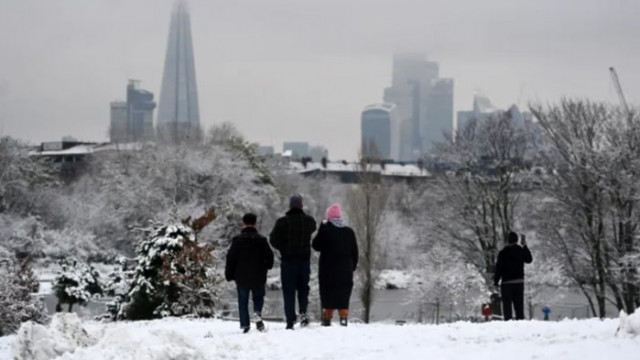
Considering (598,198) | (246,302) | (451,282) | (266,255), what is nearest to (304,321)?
(246,302)

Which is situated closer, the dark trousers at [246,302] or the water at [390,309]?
the dark trousers at [246,302]

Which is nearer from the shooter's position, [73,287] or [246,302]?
[246,302]

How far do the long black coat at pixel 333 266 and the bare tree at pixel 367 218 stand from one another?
99.5 feet

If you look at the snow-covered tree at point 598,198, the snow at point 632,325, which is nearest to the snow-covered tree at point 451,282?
the snow-covered tree at point 598,198

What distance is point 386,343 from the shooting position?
12414 millimetres

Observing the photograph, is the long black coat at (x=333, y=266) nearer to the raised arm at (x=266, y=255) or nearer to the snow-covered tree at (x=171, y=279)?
the raised arm at (x=266, y=255)

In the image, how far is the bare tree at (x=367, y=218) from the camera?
47250 millimetres

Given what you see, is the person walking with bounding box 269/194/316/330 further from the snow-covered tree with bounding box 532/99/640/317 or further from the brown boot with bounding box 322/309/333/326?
the snow-covered tree with bounding box 532/99/640/317

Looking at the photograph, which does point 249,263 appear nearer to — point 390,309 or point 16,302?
point 16,302

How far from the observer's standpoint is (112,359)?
1135 cm

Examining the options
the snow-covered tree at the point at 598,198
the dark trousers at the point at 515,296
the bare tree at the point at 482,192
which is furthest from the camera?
the bare tree at the point at 482,192

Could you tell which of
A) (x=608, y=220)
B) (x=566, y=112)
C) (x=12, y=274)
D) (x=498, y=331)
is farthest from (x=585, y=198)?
(x=498, y=331)

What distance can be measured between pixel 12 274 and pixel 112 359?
55.2 ft

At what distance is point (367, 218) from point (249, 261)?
34349 mm
